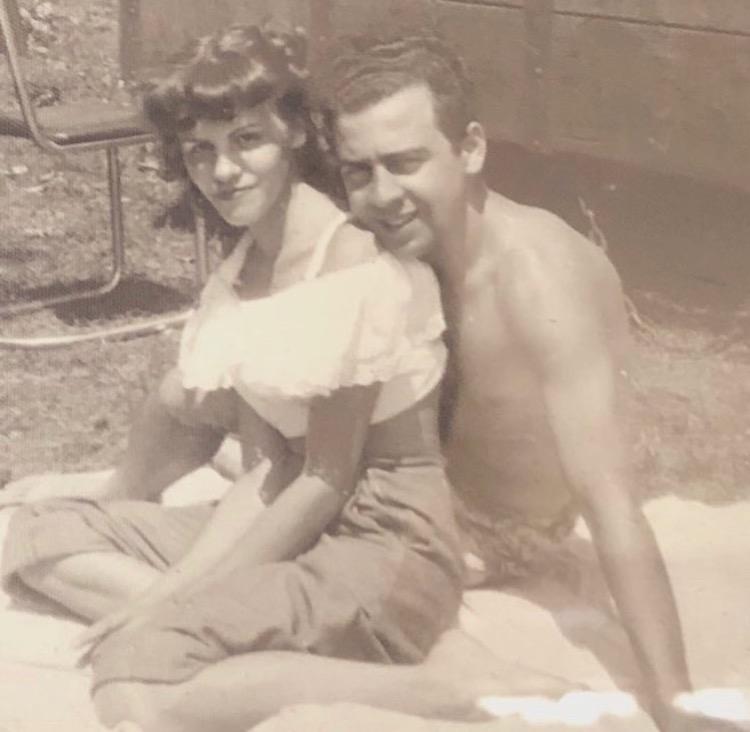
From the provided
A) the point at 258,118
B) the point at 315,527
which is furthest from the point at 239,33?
the point at 315,527

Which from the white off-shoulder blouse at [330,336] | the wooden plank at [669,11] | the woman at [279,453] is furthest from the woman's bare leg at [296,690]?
the wooden plank at [669,11]

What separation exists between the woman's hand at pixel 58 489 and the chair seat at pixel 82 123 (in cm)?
24

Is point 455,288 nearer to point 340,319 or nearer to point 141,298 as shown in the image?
point 340,319

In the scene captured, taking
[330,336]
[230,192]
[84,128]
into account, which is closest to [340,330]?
[330,336]

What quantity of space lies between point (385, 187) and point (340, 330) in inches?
3.5

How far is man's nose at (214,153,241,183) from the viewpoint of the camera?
0.73 metres

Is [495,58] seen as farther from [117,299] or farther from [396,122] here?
[117,299]

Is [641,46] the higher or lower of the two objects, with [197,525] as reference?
higher

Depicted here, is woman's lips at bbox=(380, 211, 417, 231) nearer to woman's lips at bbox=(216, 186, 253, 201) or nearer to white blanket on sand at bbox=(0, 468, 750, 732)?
woman's lips at bbox=(216, 186, 253, 201)

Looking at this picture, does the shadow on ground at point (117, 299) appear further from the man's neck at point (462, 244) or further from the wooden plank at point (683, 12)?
the wooden plank at point (683, 12)

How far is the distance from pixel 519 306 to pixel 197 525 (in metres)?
0.25

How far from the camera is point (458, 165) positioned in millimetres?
724

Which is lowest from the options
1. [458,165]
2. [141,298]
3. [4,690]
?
[4,690]

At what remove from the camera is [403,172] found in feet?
2.34
